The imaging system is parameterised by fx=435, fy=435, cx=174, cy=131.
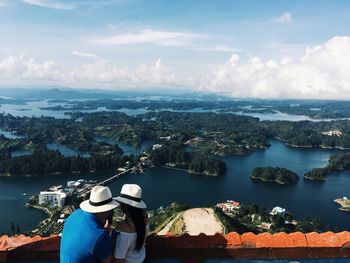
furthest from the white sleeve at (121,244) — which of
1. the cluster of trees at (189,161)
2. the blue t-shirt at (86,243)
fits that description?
the cluster of trees at (189,161)

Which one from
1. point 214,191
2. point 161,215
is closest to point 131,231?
point 161,215

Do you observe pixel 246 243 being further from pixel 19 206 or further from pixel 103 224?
pixel 19 206

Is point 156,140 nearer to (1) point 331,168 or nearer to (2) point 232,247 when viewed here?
(1) point 331,168

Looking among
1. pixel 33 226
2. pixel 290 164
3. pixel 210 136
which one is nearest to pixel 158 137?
pixel 210 136

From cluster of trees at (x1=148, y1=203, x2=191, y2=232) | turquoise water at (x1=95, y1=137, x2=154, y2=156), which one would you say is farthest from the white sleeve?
turquoise water at (x1=95, y1=137, x2=154, y2=156)

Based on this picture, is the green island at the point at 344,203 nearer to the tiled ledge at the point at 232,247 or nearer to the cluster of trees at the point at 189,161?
the cluster of trees at the point at 189,161

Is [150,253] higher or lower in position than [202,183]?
higher

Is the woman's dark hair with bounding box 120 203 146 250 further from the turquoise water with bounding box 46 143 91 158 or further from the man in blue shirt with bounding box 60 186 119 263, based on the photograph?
the turquoise water with bounding box 46 143 91 158
